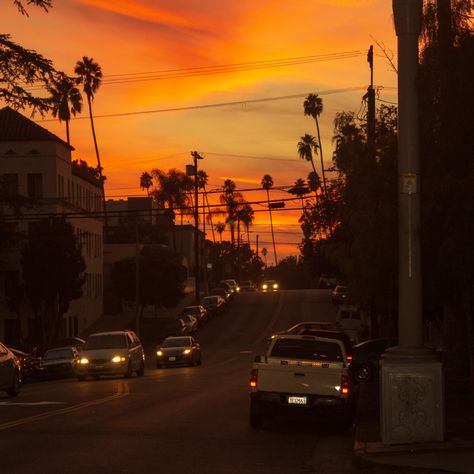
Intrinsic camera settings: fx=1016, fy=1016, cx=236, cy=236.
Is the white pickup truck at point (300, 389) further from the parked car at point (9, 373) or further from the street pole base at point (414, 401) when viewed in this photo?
the parked car at point (9, 373)

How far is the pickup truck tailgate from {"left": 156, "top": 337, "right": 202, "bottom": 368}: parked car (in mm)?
29596

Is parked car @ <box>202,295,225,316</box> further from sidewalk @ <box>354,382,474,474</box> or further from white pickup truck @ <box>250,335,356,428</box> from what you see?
sidewalk @ <box>354,382,474,474</box>

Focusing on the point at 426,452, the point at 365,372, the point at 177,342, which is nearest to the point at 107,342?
the point at 365,372

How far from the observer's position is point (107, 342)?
38031 mm

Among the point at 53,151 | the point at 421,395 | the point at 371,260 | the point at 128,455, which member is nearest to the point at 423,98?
the point at 371,260

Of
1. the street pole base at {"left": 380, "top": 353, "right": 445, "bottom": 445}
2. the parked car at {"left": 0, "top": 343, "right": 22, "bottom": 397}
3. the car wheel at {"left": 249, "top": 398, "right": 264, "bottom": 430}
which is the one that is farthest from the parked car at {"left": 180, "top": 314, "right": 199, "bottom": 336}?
the street pole base at {"left": 380, "top": 353, "right": 445, "bottom": 445}

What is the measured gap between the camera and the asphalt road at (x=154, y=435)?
13.5 metres

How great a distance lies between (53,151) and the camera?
232 ft

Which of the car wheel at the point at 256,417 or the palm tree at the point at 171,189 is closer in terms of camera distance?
the car wheel at the point at 256,417

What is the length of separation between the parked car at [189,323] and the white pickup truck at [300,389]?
50974 mm

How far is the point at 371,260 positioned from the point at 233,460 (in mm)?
8162

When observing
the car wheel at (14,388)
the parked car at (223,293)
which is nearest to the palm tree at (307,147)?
the parked car at (223,293)

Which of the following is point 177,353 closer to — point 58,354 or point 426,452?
point 58,354

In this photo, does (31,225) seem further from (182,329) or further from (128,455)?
(128,455)
